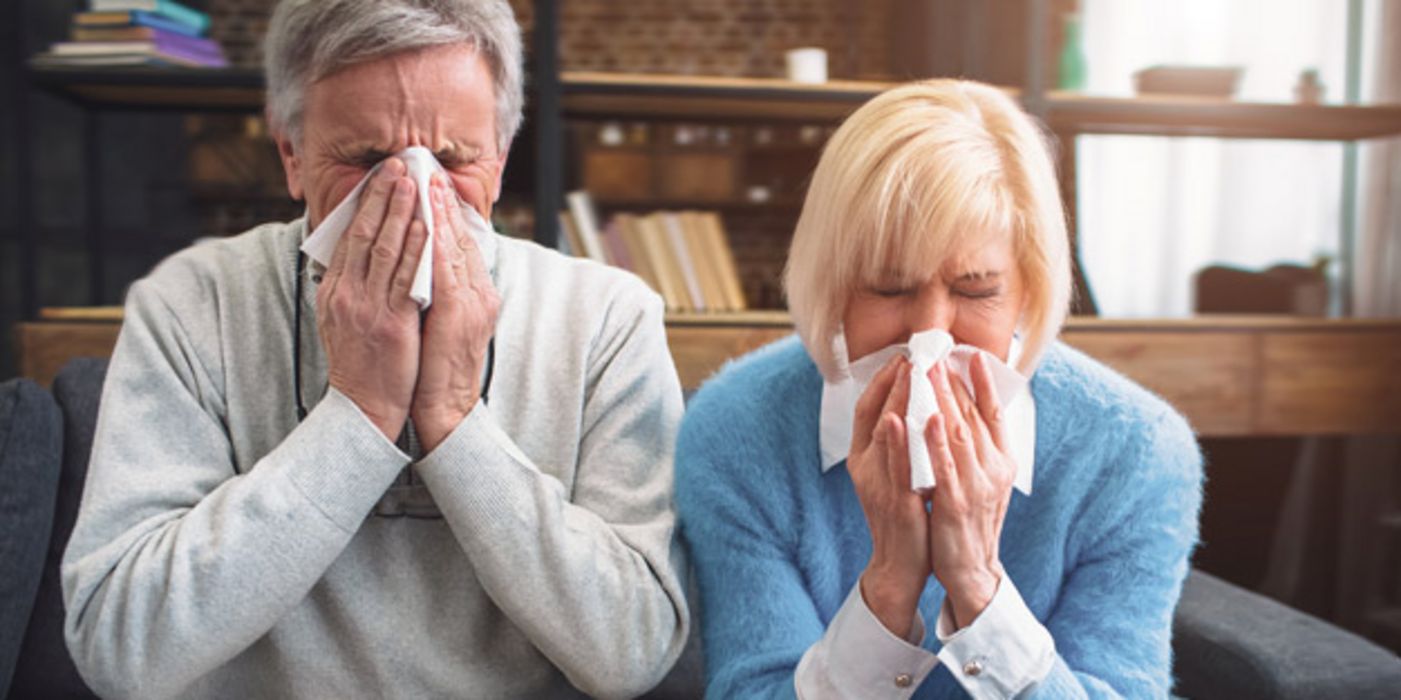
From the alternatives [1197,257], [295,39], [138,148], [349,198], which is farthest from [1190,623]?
[138,148]

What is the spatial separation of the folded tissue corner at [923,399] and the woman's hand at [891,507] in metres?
0.01

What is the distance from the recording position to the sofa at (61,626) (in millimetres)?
1222

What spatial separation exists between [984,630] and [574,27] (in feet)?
18.0

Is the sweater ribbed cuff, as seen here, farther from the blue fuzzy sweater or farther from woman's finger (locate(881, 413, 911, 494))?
woman's finger (locate(881, 413, 911, 494))

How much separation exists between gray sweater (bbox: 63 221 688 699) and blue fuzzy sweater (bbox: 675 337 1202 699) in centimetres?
5

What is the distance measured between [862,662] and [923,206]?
0.37m

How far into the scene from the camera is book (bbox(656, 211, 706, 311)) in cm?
238

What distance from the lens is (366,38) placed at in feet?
3.06

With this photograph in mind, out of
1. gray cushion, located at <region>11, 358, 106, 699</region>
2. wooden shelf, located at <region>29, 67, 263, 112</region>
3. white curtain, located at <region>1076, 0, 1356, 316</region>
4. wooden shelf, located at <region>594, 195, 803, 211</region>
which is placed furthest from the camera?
wooden shelf, located at <region>594, 195, 803, 211</region>

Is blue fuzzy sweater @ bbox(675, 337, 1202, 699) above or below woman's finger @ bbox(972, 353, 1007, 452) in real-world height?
below

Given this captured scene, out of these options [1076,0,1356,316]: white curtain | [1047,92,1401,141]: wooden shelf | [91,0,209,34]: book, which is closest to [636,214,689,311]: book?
[1047,92,1401,141]: wooden shelf

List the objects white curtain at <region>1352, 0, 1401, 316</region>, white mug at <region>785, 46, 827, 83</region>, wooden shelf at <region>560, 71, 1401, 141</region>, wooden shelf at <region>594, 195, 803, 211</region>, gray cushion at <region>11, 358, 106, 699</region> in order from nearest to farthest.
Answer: gray cushion at <region>11, 358, 106, 699</region> → wooden shelf at <region>560, 71, 1401, 141</region> → white mug at <region>785, 46, 827, 83</region> → white curtain at <region>1352, 0, 1401, 316</region> → wooden shelf at <region>594, 195, 803, 211</region>

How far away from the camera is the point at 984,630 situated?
2.78ft

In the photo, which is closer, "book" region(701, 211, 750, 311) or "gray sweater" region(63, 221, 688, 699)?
"gray sweater" region(63, 221, 688, 699)
